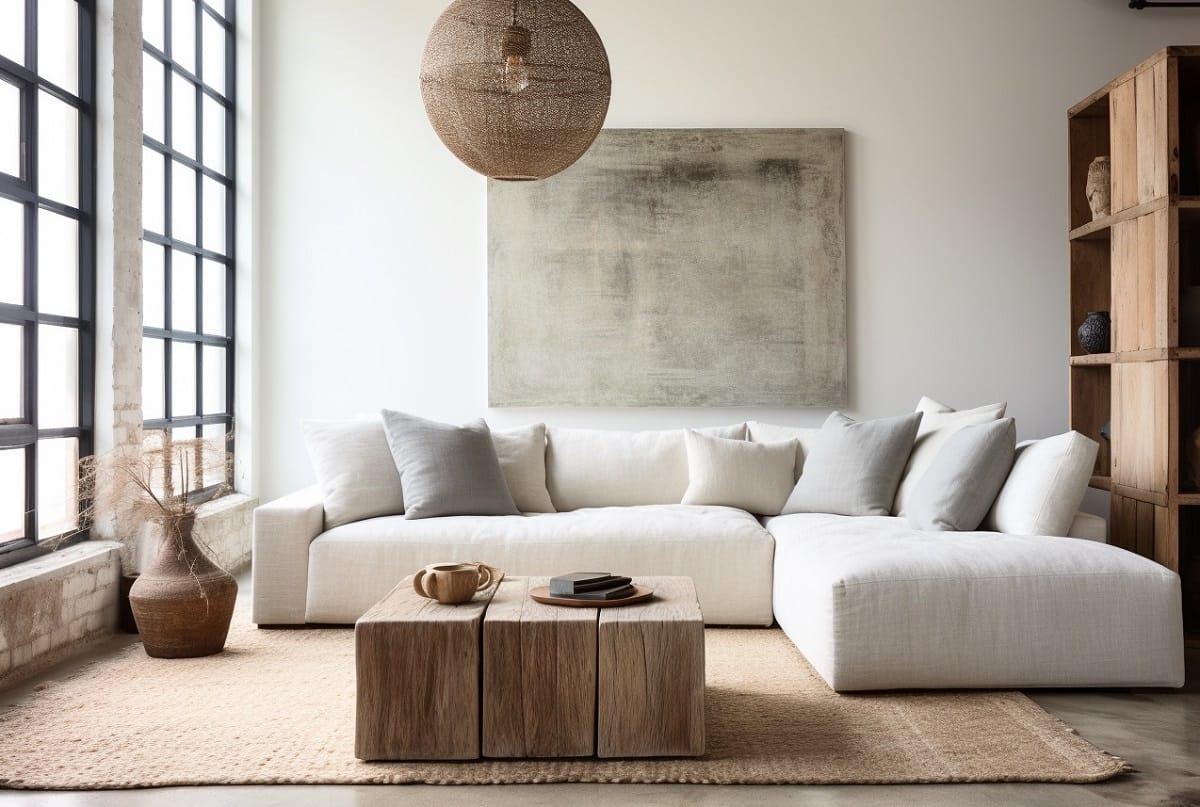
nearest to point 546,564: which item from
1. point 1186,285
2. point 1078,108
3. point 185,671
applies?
point 185,671

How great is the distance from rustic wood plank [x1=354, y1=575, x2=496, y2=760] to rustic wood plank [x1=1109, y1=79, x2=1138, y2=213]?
10.7ft

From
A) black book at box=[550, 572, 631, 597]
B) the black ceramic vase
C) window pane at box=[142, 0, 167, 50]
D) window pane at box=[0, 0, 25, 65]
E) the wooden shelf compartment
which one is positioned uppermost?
window pane at box=[142, 0, 167, 50]

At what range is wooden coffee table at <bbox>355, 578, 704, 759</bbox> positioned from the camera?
104 inches

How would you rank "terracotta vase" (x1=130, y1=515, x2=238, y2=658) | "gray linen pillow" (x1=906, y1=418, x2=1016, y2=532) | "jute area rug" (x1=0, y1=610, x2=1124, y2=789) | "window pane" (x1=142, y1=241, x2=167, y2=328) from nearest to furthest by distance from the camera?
"jute area rug" (x1=0, y1=610, x2=1124, y2=789), "terracotta vase" (x1=130, y1=515, x2=238, y2=658), "gray linen pillow" (x1=906, y1=418, x2=1016, y2=532), "window pane" (x1=142, y1=241, x2=167, y2=328)

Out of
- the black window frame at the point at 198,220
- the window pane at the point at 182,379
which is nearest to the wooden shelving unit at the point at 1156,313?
the black window frame at the point at 198,220

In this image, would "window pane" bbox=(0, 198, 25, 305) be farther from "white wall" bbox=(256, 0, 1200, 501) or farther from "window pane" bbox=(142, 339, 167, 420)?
"white wall" bbox=(256, 0, 1200, 501)

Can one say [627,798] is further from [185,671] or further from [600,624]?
[185,671]

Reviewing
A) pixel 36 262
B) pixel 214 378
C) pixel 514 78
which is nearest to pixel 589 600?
pixel 514 78

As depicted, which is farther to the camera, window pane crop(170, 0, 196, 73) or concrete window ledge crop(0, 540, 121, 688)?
window pane crop(170, 0, 196, 73)

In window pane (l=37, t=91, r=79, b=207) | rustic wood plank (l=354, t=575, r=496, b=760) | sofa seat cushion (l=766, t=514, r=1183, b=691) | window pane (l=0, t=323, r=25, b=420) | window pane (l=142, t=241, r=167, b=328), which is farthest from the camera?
window pane (l=142, t=241, r=167, b=328)

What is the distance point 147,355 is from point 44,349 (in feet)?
3.08

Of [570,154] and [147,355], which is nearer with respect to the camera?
[570,154]

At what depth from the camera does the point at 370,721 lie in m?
2.62

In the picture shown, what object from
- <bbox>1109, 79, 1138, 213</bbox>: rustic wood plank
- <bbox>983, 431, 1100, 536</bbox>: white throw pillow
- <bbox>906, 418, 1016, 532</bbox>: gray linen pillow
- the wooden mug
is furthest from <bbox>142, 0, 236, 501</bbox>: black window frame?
<bbox>1109, 79, 1138, 213</bbox>: rustic wood plank
